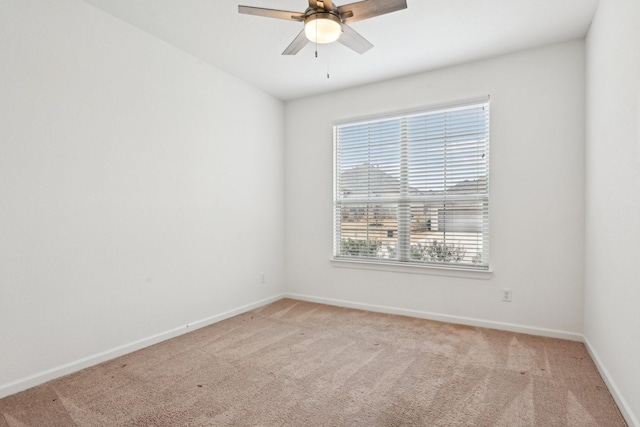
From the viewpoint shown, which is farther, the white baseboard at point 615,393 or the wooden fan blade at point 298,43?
the wooden fan blade at point 298,43

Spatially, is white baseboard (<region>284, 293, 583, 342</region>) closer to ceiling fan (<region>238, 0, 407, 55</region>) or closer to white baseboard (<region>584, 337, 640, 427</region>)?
white baseboard (<region>584, 337, 640, 427</region>)

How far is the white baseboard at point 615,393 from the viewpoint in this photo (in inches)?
71.4

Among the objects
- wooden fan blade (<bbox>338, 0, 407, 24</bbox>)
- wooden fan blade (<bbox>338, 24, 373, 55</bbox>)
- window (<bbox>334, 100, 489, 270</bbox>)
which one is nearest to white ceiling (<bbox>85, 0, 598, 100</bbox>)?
wooden fan blade (<bbox>338, 24, 373, 55</bbox>)

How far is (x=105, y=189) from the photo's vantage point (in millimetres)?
2672

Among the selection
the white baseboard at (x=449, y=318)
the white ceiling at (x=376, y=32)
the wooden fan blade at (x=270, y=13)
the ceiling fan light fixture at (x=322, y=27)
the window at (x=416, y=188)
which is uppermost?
the white ceiling at (x=376, y=32)

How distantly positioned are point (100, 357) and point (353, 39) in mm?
2977

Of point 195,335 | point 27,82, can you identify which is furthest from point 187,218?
point 27,82

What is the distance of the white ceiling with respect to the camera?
256cm

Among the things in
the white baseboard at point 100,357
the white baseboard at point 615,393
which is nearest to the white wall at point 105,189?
the white baseboard at point 100,357

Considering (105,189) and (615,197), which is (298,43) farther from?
(615,197)

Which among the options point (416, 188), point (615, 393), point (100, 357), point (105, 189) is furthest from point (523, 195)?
point (100, 357)

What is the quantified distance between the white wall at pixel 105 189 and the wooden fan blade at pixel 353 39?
1702 millimetres

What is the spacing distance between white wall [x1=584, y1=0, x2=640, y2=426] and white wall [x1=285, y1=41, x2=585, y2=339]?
0.60 ft

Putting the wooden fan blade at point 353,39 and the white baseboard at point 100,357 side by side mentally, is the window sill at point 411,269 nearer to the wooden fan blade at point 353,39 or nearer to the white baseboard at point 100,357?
the white baseboard at point 100,357
